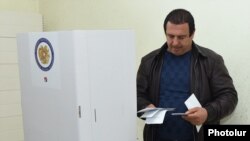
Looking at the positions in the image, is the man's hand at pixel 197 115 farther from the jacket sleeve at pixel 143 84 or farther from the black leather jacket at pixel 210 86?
the jacket sleeve at pixel 143 84

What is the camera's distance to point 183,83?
5.75 feet

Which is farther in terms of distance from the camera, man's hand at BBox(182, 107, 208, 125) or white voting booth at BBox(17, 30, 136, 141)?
man's hand at BBox(182, 107, 208, 125)

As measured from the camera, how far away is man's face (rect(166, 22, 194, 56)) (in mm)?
1682

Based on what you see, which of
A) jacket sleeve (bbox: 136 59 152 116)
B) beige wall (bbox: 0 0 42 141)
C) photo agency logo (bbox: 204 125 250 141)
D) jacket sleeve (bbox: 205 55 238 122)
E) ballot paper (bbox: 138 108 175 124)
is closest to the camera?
photo agency logo (bbox: 204 125 250 141)

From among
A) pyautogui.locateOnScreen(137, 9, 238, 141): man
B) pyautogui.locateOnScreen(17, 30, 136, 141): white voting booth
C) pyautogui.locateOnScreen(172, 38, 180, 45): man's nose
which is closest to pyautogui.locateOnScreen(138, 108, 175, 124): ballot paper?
pyautogui.locateOnScreen(17, 30, 136, 141): white voting booth

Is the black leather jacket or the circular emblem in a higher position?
the circular emblem

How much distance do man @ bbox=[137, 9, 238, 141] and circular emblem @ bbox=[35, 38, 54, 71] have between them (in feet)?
1.83

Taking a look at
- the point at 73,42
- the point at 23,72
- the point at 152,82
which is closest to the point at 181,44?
the point at 152,82

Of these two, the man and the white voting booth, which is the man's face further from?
the white voting booth

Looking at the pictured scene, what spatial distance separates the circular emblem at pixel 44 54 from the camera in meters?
1.40

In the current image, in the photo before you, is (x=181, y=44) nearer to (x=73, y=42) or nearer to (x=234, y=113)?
(x=234, y=113)

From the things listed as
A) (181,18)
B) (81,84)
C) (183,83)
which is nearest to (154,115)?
(183,83)

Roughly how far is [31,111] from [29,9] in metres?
1.93

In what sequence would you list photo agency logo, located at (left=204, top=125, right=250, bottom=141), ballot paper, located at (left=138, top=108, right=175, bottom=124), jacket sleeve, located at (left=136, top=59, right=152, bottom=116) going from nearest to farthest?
photo agency logo, located at (left=204, top=125, right=250, bottom=141) → ballot paper, located at (left=138, top=108, right=175, bottom=124) → jacket sleeve, located at (left=136, top=59, right=152, bottom=116)
